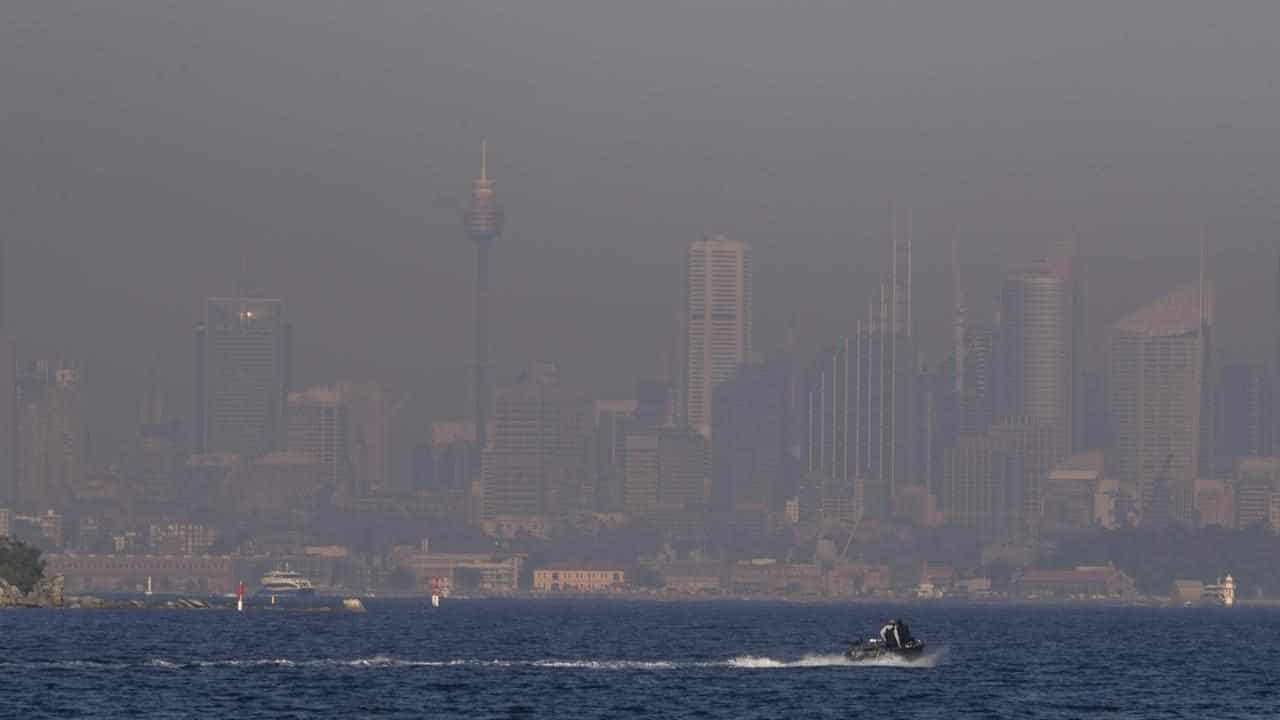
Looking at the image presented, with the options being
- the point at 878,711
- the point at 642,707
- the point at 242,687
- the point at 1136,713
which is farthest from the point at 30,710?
the point at 1136,713

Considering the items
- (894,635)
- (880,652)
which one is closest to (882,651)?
(880,652)

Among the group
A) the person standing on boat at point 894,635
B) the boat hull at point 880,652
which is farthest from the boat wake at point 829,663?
the person standing on boat at point 894,635

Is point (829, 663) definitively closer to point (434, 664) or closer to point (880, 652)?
point (880, 652)

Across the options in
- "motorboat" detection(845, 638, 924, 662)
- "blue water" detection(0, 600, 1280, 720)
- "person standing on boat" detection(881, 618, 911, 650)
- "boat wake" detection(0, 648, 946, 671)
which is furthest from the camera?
"motorboat" detection(845, 638, 924, 662)

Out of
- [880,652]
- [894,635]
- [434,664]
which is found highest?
[894,635]

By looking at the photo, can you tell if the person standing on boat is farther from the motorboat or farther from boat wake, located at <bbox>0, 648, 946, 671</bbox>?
boat wake, located at <bbox>0, 648, 946, 671</bbox>

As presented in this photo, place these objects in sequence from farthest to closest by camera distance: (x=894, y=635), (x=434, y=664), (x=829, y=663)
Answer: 1. (x=829, y=663)
2. (x=434, y=664)
3. (x=894, y=635)

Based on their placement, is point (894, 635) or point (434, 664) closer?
point (894, 635)

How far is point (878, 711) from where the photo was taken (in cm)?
13888

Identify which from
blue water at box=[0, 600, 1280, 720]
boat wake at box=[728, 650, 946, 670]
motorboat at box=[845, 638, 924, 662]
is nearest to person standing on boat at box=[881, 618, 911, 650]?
motorboat at box=[845, 638, 924, 662]

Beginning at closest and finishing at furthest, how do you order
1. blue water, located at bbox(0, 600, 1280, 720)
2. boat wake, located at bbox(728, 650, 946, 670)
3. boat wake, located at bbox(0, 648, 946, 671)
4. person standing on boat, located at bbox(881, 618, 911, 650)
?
blue water, located at bbox(0, 600, 1280, 720), boat wake, located at bbox(0, 648, 946, 671), person standing on boat, located at bbox(881, 618, 911, 650), boat wake, located at bbox(728, 650, 946, 670)

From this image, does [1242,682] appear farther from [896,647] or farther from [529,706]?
[529,706]

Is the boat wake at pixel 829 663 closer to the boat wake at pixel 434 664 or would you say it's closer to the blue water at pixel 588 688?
the boat wake at pixel 434 664

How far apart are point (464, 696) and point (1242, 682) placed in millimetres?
61115
